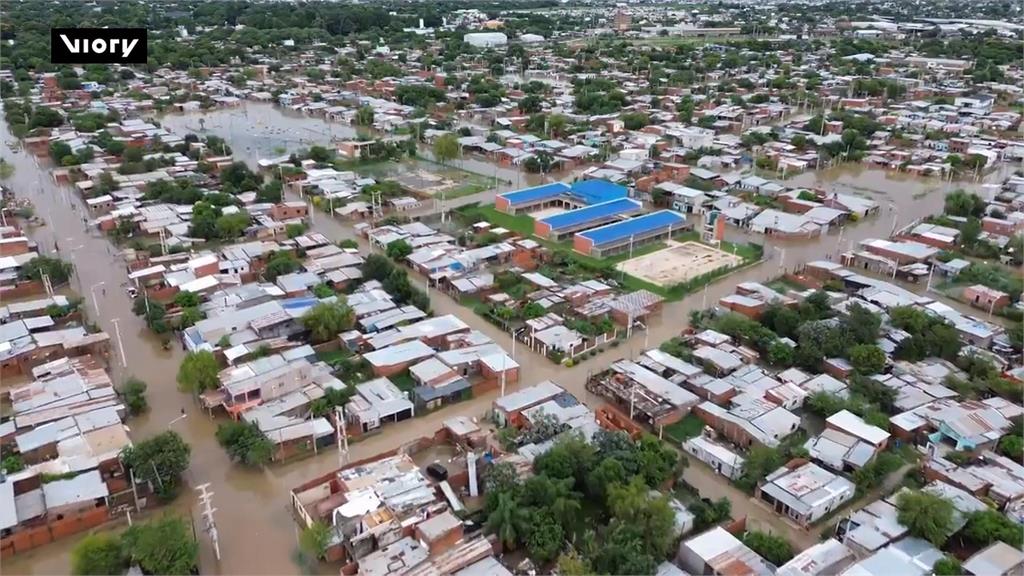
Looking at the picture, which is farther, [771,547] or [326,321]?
[326,321]

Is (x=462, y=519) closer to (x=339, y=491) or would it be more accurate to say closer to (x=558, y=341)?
(x=339, y=491)

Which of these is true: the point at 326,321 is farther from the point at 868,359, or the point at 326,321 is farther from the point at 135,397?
the point at 868,359

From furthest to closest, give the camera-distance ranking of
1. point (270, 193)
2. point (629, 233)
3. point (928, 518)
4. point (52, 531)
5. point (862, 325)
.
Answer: point (270, 193) < point (629, 233) < point (862, 325) < point (52, 531) < point (928, 518)

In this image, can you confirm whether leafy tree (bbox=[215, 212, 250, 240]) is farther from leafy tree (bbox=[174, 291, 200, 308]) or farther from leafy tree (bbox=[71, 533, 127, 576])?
leafy tree (bbox=[71, 533, 127, 576])

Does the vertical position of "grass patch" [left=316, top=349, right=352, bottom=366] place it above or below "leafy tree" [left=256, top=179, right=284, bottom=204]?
below

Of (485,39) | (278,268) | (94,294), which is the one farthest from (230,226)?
(485,39)

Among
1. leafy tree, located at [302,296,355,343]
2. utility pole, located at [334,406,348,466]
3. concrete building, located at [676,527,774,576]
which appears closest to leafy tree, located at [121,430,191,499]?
utility pole, located at [334,406,348,466]

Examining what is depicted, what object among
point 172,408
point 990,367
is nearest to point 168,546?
point 172,408
